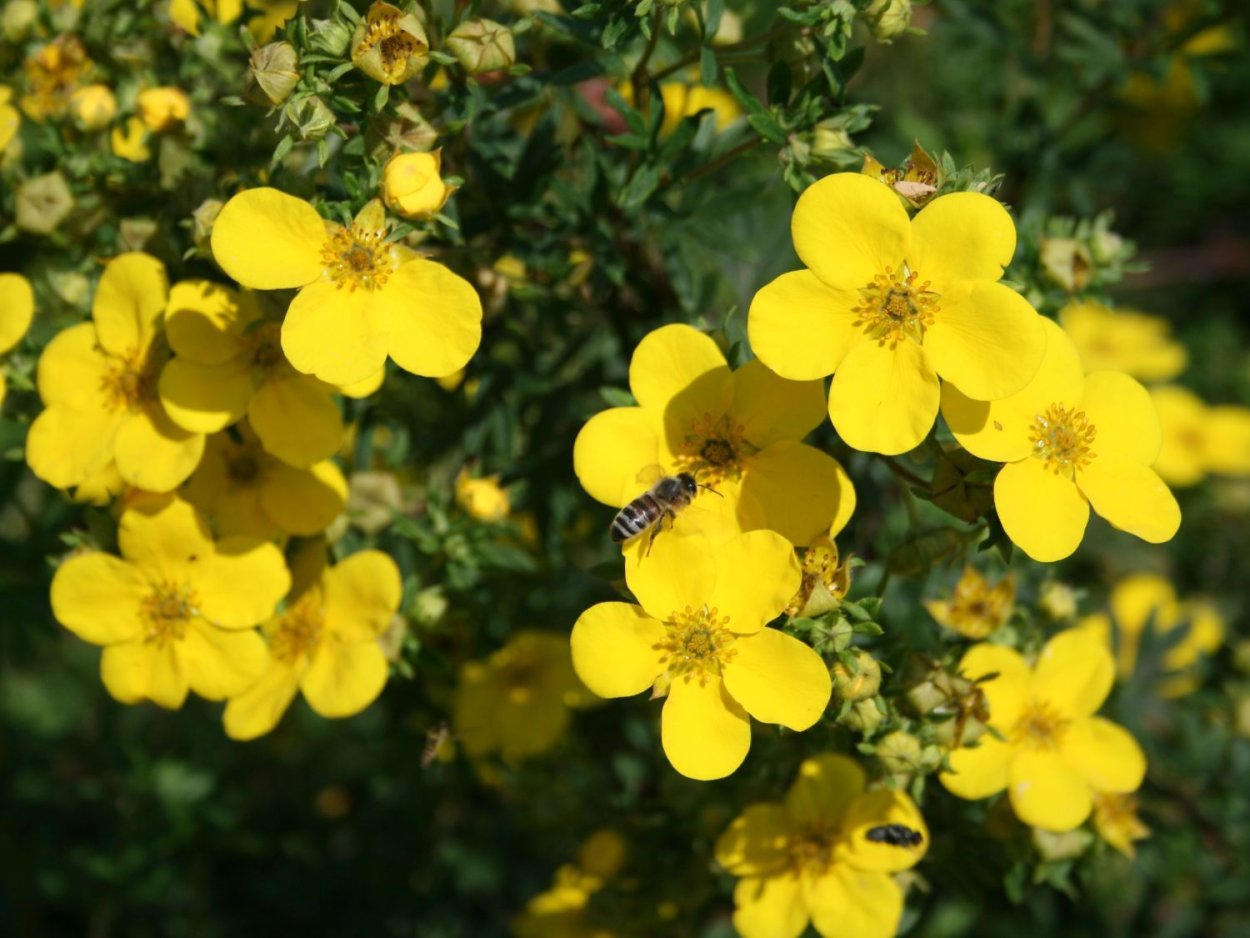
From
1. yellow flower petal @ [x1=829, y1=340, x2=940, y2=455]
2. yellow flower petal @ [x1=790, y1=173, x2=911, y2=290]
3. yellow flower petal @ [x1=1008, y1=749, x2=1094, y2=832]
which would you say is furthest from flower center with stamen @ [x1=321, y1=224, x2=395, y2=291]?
yellow flower petal @ [x1=1008, y1=749, x2=1094, y2=832]

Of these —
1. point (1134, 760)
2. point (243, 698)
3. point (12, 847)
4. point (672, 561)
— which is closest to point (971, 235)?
point (672, 561)

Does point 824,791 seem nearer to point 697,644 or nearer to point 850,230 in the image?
point 697,644

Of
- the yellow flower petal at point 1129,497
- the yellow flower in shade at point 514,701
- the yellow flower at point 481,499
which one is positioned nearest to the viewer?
the yellow flower petal at point 1129,497

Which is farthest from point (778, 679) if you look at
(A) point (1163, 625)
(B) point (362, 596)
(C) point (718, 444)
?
(A) point (1163, 625)

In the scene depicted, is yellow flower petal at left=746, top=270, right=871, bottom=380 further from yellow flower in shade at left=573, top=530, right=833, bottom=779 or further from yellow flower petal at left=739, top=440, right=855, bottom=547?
yellow flower in shade at left=573, top=530, right=833, bottom=779

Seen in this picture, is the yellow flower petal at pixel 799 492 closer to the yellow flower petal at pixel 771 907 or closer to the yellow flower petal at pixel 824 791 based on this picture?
the yellow flower petal at pixel 824 791

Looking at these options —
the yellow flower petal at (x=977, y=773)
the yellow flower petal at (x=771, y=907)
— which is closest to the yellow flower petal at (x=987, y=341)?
the yellow flower petal at (x=977, y=773)

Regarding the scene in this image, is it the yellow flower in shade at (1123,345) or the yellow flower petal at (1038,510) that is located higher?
the yellow flower petal at (1038,510)
